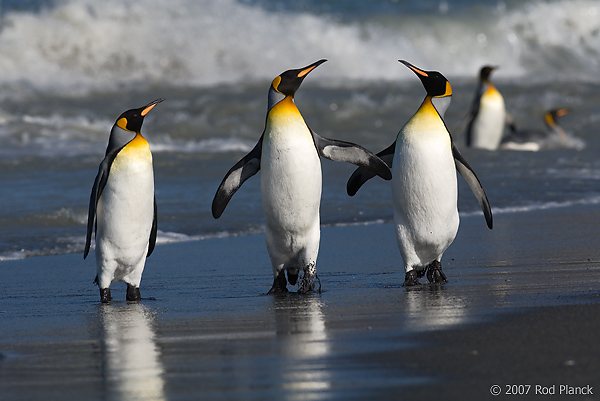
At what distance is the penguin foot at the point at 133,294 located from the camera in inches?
186

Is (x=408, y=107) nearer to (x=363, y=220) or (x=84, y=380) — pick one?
(x=363, y=220)

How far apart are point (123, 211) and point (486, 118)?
33.6 ft

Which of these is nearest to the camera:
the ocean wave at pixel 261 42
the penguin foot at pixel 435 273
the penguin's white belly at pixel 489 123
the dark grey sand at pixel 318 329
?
the dark grey sand at pixel 318 329

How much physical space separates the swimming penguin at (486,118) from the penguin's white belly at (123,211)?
33.0 feet

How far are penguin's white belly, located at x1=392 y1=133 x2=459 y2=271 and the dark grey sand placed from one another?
8.2 inches

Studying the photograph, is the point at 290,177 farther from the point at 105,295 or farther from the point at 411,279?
the point at 105,295

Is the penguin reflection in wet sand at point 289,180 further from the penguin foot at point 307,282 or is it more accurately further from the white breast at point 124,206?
the white breast at point 124,206

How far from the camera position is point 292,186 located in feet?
15.5

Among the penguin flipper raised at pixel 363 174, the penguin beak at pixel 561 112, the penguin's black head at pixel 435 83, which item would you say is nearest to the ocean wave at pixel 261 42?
the penguin beak at pixel 561 112

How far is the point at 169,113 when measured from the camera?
14.5m

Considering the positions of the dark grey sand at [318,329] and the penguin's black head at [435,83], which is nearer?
the dark grey sand at [318,329]

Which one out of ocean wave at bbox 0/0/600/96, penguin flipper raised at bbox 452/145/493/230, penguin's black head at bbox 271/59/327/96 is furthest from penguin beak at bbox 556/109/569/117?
penguin's black head at bbox 271/59/327/96

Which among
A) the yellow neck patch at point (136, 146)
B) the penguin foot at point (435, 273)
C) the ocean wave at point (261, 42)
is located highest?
the ocean wave at point (261, 42)

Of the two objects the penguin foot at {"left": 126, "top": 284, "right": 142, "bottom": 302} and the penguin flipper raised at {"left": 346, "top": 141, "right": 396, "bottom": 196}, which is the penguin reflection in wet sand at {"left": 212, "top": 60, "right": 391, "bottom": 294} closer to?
the penguin flipper raised at {"left": 346, "top": 141, "right": 396, "bottom": 196}
